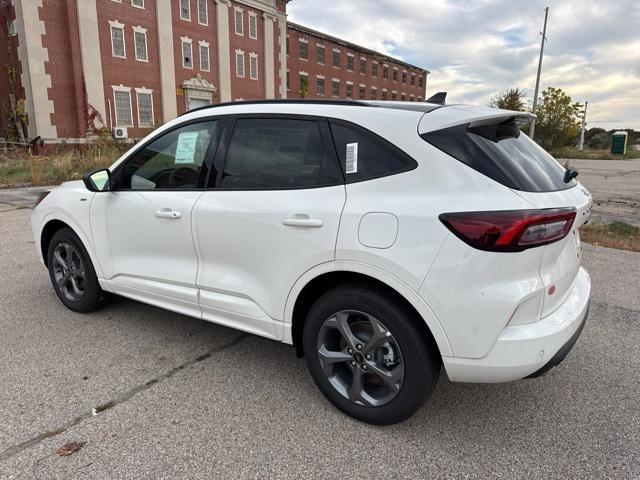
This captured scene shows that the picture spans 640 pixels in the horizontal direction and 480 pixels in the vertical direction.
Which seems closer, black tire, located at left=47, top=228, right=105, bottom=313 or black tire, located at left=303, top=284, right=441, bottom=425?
black tire, located at left=303, top=284, right=441, bottom=425

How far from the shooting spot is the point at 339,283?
2.62 m

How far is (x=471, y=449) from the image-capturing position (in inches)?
95.1

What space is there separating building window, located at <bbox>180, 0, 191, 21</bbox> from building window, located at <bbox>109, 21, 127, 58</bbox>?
498 cm

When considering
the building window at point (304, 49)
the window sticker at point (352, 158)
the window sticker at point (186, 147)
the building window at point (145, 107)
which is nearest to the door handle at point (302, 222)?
the window sticker at point (352, 158)

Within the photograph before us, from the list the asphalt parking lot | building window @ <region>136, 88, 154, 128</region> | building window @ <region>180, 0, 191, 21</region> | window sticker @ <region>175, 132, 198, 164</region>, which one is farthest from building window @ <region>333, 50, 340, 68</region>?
the asphalt parking lot

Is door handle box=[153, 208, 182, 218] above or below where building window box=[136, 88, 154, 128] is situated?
below

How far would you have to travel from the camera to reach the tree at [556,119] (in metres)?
36.7

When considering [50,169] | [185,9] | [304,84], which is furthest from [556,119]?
[50,169]

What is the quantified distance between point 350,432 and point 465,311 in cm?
97

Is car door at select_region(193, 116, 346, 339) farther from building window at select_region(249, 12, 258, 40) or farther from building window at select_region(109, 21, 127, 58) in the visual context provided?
building window at select_region(249, 12, 258, 40)

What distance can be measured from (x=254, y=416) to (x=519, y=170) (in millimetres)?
1976

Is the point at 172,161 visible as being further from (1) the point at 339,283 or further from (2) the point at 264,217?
(1) the point at 339,283

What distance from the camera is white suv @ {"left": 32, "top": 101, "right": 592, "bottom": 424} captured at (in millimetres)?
2168

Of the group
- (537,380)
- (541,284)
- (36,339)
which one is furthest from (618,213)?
Answer: (36,339)
